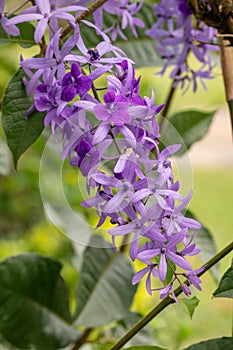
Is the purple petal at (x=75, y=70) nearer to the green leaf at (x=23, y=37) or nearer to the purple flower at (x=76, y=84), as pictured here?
the purple flower at (x=76, y=84)

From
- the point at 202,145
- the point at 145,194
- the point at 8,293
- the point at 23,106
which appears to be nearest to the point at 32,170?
→ the point at 8,293

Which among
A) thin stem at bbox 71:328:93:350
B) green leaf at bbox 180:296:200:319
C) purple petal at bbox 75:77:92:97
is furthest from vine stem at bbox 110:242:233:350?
thin stem at bbox 71:328:93:350

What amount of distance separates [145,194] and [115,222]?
0.02 metres

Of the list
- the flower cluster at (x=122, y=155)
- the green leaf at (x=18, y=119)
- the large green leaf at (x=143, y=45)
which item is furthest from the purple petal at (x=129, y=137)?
the large green leaf at (x=143, y=45)

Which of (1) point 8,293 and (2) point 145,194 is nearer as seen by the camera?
(2) point 145,194

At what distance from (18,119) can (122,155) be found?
0.12m

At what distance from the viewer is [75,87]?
0.97 feet

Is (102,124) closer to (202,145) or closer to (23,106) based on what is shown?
(23,106)

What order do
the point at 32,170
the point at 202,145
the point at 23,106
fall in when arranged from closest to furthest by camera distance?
the point at 23,106, the point at 32,170, the point at 202,145

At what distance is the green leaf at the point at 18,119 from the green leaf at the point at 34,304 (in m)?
0.18

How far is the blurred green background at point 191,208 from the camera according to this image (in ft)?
3.23

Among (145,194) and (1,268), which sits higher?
(145,194)

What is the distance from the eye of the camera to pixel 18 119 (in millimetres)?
384

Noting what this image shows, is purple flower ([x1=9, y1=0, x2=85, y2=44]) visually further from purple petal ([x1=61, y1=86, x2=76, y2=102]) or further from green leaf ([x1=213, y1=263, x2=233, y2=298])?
green leaf ([x1=213, y1=263, x2=233, y2=298])
